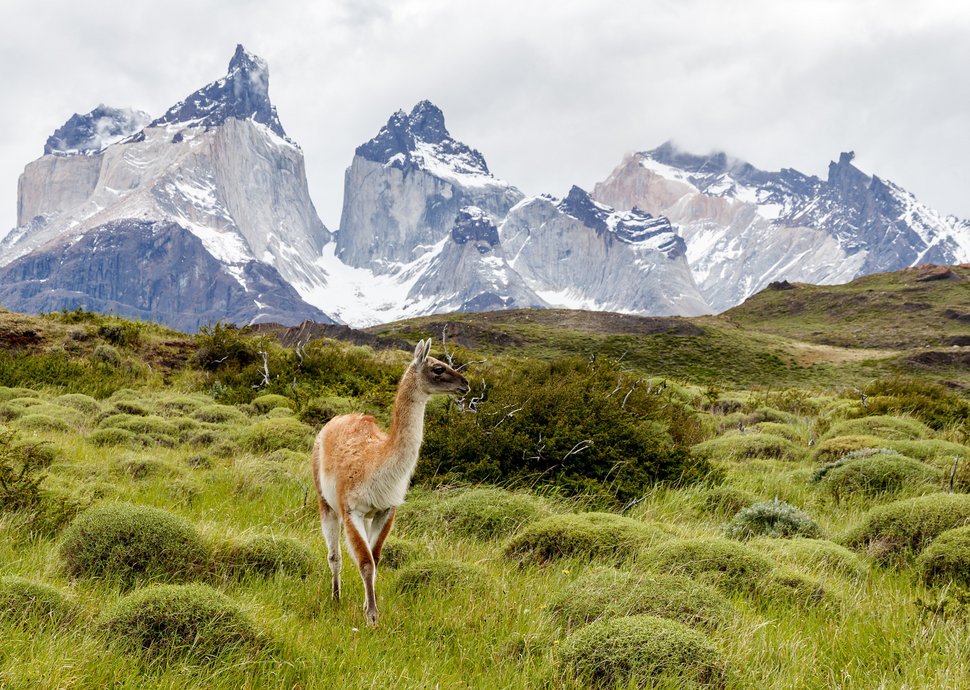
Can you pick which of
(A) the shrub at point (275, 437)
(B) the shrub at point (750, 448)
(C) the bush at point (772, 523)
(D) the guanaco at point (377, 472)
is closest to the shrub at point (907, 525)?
(C) the bush at point (772, 523)

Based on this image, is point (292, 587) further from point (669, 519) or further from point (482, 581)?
point (669, 519)

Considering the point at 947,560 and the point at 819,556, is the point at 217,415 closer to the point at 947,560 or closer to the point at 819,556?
the point at 819,556

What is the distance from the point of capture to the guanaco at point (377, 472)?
5.42m

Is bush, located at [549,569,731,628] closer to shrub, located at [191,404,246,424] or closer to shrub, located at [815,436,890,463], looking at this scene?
shrub, located at [815,436,890,463]

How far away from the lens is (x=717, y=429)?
17016 mm

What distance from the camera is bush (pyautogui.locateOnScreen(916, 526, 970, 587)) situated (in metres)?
6.18

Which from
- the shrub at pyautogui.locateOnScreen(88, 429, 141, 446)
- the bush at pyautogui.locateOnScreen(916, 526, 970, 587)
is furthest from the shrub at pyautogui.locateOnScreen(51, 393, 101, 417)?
the bush at pyautogui.locateOnScreen(916, 526, 970, 587)

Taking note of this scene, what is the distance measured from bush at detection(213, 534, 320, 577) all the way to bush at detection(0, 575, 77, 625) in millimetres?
1423

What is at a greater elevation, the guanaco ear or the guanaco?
the guanaco ear

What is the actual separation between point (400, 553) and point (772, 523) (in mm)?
4196

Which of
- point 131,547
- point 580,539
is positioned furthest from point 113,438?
point 580,539

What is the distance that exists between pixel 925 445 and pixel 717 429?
5281 millimetres

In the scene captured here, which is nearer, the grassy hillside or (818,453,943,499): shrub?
the grassy hillside

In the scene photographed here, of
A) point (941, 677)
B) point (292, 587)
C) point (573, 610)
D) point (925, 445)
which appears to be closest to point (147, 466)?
point (292, 587)
